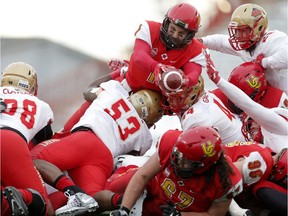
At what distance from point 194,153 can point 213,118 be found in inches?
46.8

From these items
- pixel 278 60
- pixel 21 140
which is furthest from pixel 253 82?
pixel 21 140

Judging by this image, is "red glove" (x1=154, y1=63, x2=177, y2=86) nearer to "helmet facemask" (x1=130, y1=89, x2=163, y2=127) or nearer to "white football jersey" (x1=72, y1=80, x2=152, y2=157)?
"helmet facemask" (x1=130, y1=89, x2=163, y2=127)

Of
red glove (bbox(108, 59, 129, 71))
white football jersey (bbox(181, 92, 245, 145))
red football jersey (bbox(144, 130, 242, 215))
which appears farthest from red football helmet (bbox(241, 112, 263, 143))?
red glove (bbox(108, 59, 129, 71))

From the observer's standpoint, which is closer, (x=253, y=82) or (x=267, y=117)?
(x=267, y=117)

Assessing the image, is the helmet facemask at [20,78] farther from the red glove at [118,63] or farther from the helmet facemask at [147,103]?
the red glove at [118,63]

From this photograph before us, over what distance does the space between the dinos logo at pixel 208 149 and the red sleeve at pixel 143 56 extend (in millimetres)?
1281

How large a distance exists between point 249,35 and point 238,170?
5.74ft

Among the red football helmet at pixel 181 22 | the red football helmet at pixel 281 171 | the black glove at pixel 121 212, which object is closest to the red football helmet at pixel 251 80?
the red football helmet at pixel 181 22

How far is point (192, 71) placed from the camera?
23.0 ft

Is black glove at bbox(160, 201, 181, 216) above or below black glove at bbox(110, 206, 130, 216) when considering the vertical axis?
above

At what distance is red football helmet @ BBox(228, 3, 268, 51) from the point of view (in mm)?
7426

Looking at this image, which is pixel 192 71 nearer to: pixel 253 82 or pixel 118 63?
pixel 253 82

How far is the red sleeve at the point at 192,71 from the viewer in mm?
6867

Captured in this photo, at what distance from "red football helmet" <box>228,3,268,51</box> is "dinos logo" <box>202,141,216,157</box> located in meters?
1.93
